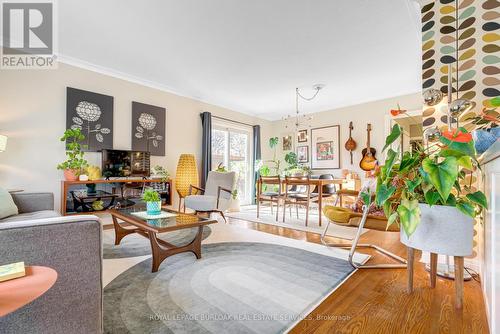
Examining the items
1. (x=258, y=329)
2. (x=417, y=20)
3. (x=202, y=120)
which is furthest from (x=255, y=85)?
(x=258, y=329)

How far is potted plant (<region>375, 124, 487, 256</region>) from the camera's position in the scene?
126cm

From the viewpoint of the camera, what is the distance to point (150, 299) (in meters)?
1.51

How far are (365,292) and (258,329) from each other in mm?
868

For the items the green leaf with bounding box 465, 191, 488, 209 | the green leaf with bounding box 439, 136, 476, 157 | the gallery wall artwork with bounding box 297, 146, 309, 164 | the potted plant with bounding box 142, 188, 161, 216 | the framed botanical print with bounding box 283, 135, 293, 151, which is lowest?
the potted plant with bounding box 142, 188, 161, 216

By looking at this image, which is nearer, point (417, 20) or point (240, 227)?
point (417, 20)

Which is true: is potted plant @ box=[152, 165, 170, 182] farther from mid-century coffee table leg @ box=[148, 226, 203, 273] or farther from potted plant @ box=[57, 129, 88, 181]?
mid-century coffee table leg @ box=[148, 226, 203, 273]

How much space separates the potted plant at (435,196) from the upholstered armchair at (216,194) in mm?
2598

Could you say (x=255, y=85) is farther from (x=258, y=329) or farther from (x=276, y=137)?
(x=258, y=329)

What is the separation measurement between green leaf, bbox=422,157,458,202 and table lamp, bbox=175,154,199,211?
3.78 metres

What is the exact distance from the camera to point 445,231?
148cm

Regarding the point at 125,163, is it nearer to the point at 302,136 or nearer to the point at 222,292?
the point at 222,292

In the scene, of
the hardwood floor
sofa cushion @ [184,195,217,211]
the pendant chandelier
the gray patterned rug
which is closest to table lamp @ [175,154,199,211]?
sofa cushion @ [184,195,217,211]

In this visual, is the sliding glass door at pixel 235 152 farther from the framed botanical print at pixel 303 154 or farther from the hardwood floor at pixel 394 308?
the hardwood floor at pixel 394 308

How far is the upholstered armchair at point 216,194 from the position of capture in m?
3.63
